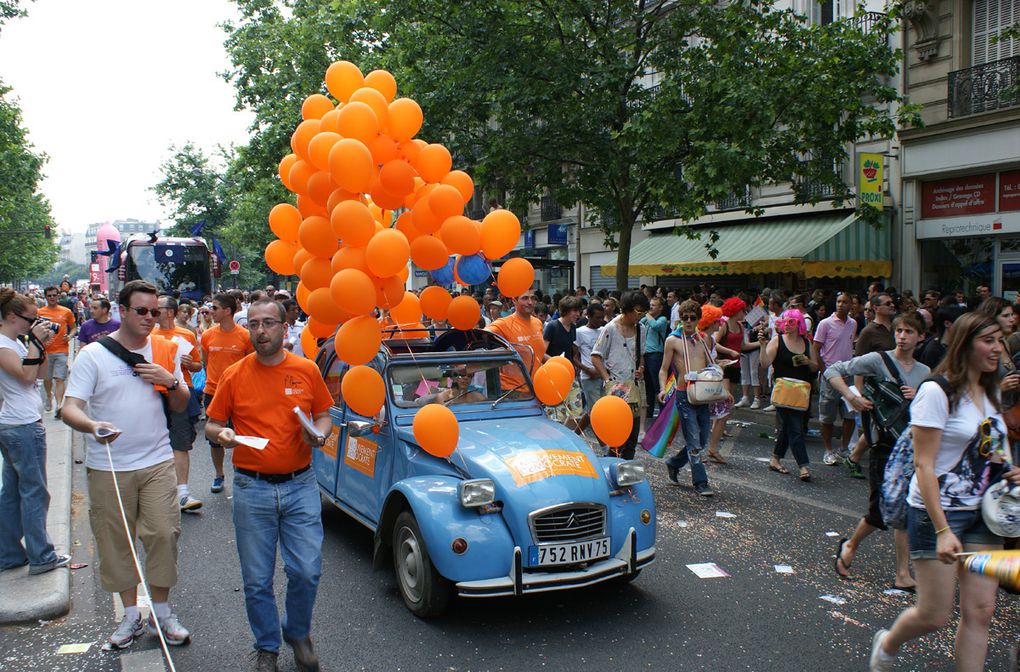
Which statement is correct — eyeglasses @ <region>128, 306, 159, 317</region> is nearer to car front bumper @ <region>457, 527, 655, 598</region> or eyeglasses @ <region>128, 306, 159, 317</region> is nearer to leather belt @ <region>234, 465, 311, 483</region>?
leather belt @ <region>234, 465, 311, 483</region>

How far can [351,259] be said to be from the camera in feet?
17.4

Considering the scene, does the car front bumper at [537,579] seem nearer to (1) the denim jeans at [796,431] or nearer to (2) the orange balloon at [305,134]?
(2) the orange balloon at [305,134]

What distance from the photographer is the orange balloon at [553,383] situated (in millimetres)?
5830

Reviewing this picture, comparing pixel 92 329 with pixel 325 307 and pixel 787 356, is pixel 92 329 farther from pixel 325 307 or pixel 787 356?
pixel 787 356

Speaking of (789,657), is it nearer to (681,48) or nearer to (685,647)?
(685,647)

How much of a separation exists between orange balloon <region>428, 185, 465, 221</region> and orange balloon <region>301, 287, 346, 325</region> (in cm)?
103

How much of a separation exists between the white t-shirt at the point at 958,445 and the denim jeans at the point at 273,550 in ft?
9.63

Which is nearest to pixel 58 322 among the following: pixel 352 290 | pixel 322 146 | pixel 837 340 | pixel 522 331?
pixel 522 331

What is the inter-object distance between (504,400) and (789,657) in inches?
100

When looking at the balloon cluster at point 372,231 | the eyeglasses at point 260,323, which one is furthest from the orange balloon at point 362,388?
the eyeglasses at point 260,323

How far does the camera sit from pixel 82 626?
15.9 feet

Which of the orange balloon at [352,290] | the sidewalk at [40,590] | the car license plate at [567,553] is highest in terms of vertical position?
the orange balloon at [352,290]

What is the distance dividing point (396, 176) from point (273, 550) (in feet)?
9.08

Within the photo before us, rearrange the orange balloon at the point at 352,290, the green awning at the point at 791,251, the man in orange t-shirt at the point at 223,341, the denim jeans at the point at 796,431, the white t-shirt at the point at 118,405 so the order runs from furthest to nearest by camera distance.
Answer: the green awning at the point at 791,251 → the denim jeans at the point at 796,431 → the man in orange t-shirt at the point at 223,341 → the orange balloon at the point at 352,290 → the white t-shirt at the point at 118,405
